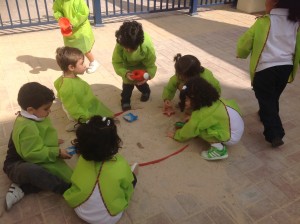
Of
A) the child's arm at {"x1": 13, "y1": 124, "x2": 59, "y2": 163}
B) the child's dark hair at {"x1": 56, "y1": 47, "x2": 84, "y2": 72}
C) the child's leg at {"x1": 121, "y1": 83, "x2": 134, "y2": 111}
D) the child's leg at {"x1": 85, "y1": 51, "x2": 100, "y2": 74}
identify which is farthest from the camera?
the child's leg at {"x1": 85, "y1": 51, "x2": 100, "y2": 74}

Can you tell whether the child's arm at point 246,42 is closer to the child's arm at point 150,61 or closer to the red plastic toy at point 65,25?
Result: the child's arm at point 150,61

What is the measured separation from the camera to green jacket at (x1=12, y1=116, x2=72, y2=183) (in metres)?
2.09

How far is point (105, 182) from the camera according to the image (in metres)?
1.88

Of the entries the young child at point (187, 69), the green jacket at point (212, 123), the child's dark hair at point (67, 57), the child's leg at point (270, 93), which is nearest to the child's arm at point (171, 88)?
the young child at point (187, 69)

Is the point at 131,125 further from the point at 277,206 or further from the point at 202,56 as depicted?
the point at 202,56

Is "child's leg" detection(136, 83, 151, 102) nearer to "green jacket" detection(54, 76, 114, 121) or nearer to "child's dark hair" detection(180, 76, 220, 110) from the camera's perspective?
"green jacket" detection(54, 76, 114, 121)

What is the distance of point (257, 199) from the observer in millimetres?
2270

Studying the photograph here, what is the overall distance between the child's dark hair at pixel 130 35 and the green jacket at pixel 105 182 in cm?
135

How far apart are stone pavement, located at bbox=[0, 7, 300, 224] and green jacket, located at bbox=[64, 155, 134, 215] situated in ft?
0.75

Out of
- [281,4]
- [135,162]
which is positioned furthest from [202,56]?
[135,162]

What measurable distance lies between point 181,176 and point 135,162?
1.36 ft

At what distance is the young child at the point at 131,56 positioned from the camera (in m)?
2.94

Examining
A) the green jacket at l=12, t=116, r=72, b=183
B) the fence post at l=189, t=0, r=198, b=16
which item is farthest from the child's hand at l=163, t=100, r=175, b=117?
the fence post at l=189, t=0, r=198, b=16

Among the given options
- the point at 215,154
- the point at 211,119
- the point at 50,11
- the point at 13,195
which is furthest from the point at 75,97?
the point at 50,11
